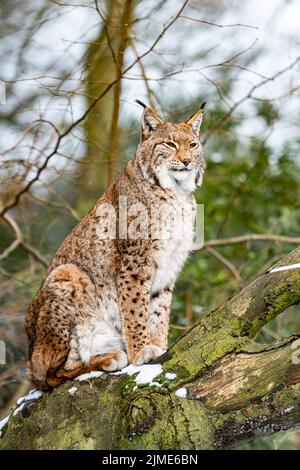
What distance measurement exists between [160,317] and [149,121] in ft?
5.62

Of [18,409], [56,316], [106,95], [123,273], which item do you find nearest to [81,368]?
[56,316]

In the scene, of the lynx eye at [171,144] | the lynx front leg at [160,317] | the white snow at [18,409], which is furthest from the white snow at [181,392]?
the lynx eye at [171,144]

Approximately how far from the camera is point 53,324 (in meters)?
5.50

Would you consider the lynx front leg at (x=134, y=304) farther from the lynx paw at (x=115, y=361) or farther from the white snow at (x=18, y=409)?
the white snow at (x=18, y=409)

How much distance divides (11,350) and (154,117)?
3.97 metres

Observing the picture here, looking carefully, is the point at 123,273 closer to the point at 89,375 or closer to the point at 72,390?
the point at 89,375

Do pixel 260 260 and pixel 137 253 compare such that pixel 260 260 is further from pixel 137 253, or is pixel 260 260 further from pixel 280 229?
pixel 137 253

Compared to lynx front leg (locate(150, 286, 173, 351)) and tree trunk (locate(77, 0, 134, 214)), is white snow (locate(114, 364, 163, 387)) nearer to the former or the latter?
lynx front leg (locate(150, 286, 173, 351))

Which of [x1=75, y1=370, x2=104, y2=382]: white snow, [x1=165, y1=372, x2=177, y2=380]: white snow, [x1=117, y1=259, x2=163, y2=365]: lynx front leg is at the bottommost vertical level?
[x1=75, y1=370, x2=104, y2=382]: white snow

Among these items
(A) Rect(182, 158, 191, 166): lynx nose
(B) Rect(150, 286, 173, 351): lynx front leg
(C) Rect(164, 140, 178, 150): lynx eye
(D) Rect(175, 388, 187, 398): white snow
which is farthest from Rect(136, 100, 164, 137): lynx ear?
(D) Rect(175, 388, 187, 398): white snow

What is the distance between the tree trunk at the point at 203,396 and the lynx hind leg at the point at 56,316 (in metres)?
0.28

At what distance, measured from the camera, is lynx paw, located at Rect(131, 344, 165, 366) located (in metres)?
5.48

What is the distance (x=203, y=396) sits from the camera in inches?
185

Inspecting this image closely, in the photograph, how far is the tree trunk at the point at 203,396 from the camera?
14.9ft
